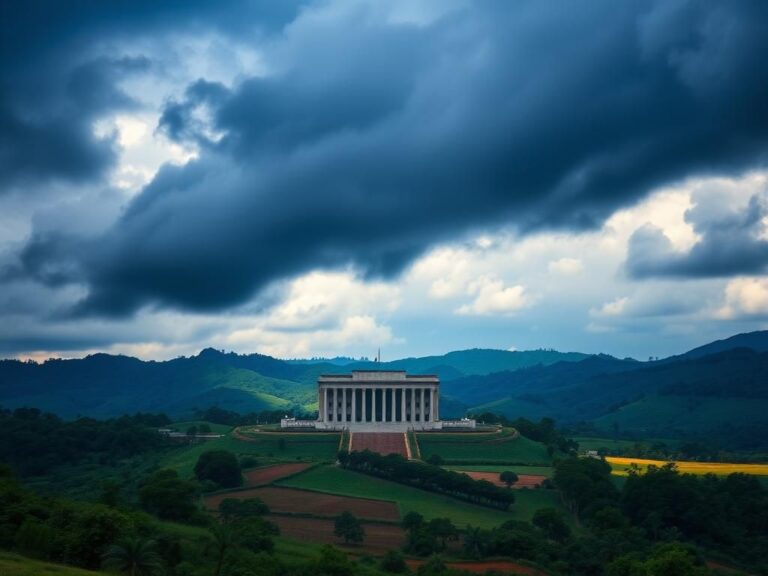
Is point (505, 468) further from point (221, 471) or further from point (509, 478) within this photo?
point (221, 471)

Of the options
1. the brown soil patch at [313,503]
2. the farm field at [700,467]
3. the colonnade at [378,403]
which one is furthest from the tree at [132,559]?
the colonnade at [378,403]

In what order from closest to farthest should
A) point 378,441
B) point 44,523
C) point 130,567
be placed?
1. point 130,567
2. point 44,523
3. point 378,441

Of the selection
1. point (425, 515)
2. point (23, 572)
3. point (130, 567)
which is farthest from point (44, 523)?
point (425, 515)

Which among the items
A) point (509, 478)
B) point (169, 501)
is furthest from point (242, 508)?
point (509, 478)

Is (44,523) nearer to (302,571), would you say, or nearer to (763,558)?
(302,571)

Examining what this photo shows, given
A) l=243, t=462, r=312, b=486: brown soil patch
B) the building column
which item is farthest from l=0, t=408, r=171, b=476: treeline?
l=243, t=462, r=312, b=486: brown soil patch

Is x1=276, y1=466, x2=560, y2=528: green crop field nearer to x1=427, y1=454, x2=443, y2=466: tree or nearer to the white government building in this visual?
x1=427, y1=454, x2=443, y2=466: tree
